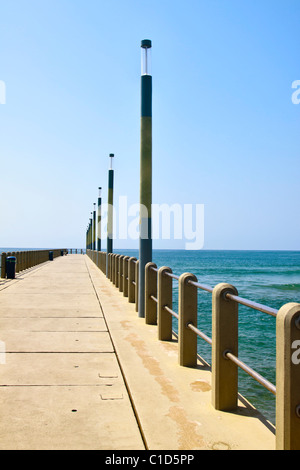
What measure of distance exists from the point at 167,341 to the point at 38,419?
341 cm

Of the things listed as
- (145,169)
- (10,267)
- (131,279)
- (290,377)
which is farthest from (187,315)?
(10,267)

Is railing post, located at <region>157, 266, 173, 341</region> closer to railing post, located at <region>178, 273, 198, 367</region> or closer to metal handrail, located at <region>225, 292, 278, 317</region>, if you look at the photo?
railing post, located at <region>178, 273, 198, 367</region>

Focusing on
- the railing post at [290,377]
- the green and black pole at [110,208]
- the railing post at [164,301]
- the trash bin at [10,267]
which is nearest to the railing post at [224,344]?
the railing post at [290,377]

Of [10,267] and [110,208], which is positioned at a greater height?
[110,208]

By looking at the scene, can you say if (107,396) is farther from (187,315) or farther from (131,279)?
(131,279)

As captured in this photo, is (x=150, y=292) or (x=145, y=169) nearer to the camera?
(x=150, y=292)

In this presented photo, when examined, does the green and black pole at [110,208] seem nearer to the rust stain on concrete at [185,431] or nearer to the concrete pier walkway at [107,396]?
the concrete pier walkway at [107,396]

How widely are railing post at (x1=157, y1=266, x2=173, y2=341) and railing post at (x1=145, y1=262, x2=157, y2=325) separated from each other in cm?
125

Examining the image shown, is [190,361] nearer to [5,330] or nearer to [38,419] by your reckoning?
[38,419]

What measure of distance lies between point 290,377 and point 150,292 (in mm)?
5578

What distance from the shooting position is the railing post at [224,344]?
388 centimetres

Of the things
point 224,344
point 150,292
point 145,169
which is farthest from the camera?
point 145,169

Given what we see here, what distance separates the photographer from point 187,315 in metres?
5.21
